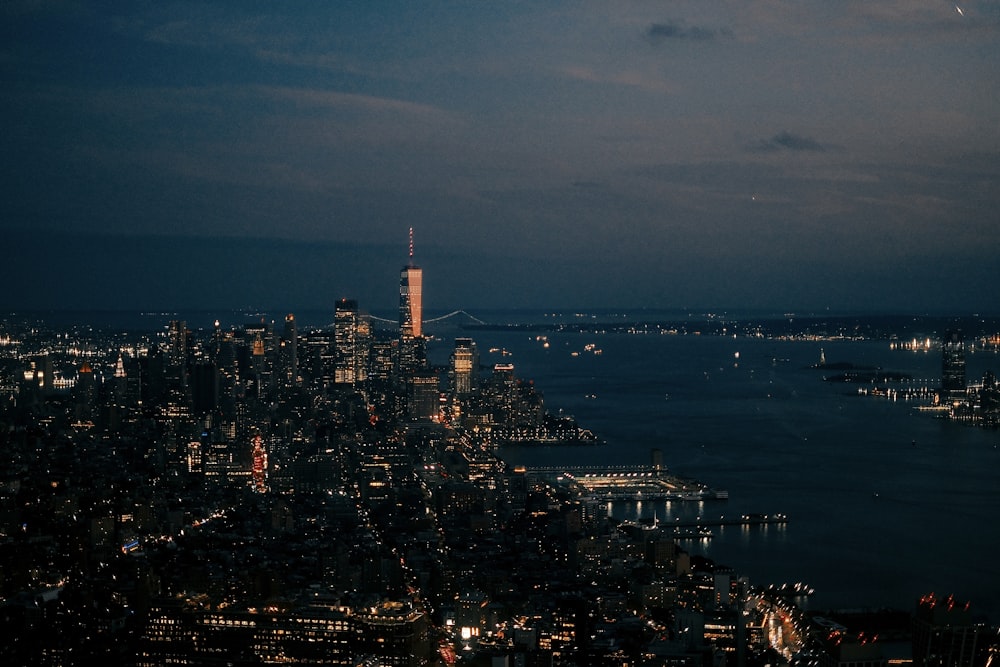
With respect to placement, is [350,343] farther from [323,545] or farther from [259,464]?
[323,545]

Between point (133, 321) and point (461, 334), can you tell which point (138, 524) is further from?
point (461, 334)

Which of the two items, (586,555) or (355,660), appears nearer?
(355,660)

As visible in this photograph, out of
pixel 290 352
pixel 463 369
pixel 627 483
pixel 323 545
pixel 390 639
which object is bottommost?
pixel 627 483

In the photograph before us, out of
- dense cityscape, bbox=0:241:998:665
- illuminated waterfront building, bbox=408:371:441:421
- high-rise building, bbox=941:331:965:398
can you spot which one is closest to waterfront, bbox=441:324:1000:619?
dense cityscape, bbox=0:241:998:665

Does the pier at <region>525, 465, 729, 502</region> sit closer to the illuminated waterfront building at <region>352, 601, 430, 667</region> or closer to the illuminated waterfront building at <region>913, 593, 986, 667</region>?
the illuminated waterfront building at <region>913, 593, 986, 667</region>

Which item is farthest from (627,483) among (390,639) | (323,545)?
(390,639)

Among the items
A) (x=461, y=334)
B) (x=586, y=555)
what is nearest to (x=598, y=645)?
(x=586, y=555)

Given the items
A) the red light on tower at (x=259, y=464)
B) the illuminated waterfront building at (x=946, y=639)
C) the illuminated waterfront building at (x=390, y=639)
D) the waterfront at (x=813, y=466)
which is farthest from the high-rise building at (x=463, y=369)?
the illuminated waterfront building at (x=946, y=639)
